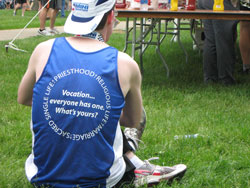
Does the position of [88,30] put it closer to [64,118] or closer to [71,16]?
[71,16]

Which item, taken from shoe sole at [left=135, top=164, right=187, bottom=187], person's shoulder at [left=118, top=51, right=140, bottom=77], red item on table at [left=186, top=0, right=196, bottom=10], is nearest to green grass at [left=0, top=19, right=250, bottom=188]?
shoe sole at [left=135, top=164, right=187, bottom=187]

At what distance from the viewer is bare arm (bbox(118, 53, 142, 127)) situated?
2166 mm

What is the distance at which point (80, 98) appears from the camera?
6.91ft

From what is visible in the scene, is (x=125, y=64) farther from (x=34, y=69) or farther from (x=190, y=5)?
(x=190, y=5)

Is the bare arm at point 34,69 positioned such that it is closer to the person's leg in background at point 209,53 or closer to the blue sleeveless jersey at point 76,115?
the blue sleeveless jersey at point 76,115

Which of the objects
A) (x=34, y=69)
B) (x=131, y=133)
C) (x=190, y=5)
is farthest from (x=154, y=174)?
(x=190, y=5)

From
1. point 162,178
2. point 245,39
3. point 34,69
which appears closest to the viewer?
point 34,69

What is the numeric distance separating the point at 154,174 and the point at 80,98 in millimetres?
835

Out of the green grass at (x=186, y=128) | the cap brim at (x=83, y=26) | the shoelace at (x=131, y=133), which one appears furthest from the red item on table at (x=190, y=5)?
the cap brim at (x=83, y=26)

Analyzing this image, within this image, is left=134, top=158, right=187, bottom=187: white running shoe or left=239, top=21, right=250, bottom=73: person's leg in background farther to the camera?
left=239, top=21, right=250, bottom=73: person's leg in background

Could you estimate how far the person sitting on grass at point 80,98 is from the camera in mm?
2109

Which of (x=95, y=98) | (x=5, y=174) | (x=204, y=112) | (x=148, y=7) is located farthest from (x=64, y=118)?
(x=148, y=7)

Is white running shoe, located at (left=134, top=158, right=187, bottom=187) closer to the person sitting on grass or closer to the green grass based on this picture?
the green grass

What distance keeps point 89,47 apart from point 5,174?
1.10 metres
